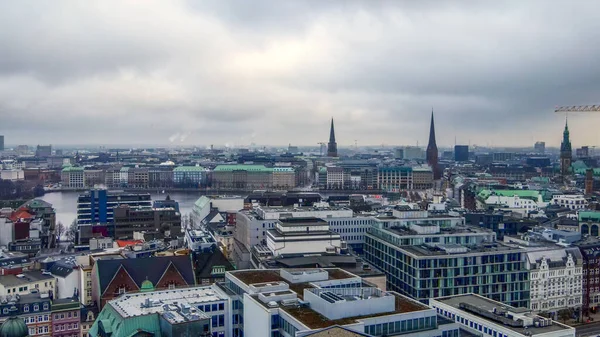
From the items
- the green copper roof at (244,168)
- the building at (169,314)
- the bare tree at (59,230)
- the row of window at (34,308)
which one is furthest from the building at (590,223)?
the green copper roof at (244,168)

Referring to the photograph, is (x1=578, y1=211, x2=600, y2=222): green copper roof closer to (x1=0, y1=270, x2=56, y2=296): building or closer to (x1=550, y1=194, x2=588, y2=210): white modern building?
(x1=550, y1=194, x2=588, y2=210): white modern building

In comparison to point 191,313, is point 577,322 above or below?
below

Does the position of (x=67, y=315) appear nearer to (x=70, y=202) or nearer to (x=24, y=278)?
(x=24, y=278)

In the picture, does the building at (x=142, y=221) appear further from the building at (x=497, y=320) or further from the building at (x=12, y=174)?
the building at (x=12, y=174)

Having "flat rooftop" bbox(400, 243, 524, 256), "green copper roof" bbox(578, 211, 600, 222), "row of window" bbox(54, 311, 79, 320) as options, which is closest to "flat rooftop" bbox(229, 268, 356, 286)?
"flat rooftop" bbox(400, 243, 524, 256)

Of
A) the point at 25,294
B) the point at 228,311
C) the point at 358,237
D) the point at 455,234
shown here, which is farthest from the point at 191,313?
the point at 358,237

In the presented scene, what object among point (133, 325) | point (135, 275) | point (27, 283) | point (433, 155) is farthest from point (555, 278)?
point (433, 155)

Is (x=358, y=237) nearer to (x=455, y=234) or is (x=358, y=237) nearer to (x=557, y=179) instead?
(x=455, y=234)
